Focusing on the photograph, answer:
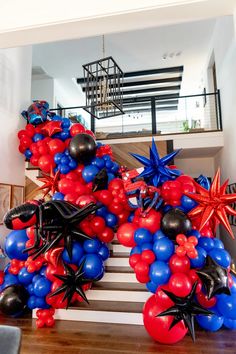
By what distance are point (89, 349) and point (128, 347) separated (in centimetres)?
39

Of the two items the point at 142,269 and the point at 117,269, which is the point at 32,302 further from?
the point at 142,269

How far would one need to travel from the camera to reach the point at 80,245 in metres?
3.04

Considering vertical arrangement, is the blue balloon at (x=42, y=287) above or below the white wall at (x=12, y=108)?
below

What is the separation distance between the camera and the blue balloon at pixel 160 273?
8.06 ft

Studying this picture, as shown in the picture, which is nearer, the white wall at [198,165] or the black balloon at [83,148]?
the black balloon at [83,148]

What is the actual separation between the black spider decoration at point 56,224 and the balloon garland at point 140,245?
11 millimetres

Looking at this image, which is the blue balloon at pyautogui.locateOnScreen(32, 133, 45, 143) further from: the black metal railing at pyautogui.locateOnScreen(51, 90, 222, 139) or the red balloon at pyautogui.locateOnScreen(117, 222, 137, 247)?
the red balloon at pyautogui.locateOnScreen(117, 222, 137, 247)

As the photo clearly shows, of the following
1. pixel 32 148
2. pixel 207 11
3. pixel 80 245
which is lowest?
pixel 80 245

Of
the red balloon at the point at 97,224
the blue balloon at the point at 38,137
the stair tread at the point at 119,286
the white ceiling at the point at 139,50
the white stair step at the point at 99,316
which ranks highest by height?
the white ceiling at the point at 139,50

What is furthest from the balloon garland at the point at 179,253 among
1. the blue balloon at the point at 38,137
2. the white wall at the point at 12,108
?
the white wall at the point at 12,108

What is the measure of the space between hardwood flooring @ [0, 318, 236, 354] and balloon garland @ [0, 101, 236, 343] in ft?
0.37

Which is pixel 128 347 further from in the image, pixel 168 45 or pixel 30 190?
pixel 168 45

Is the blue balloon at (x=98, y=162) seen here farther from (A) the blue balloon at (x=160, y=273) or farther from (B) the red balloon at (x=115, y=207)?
(A) the blue balloon at (x=160, y=273)

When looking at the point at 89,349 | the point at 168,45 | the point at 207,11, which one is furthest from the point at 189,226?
the point at 168,45
